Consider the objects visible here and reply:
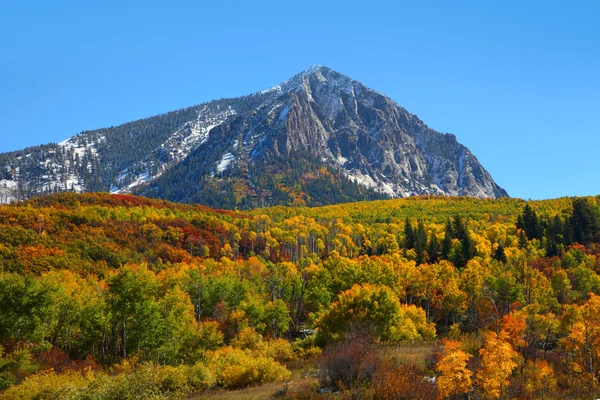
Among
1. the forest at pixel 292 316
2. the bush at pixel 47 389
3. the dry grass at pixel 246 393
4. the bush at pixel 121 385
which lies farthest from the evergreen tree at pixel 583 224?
the bush at pixel 47 389

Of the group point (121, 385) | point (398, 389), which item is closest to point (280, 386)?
point (121, 385)

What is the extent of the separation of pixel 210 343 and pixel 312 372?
15.8m

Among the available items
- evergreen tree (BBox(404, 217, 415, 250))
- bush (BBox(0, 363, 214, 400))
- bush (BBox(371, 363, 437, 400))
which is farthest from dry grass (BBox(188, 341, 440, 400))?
evergreen tree (BBox(404, 217, 415, 250))

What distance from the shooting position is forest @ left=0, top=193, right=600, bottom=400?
28.8 metres

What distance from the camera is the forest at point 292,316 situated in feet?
94.6

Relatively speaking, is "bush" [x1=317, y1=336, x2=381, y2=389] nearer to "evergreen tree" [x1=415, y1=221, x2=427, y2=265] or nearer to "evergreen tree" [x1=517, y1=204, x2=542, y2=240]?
"evergreen tree" [x1=415, y1=221, x2=427, y2=265]

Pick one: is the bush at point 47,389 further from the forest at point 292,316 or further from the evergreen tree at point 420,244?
the evergreen tree at point 420,244

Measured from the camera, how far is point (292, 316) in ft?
254

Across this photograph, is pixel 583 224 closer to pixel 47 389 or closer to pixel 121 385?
pixel 121 385

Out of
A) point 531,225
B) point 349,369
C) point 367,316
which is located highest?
point 531,225

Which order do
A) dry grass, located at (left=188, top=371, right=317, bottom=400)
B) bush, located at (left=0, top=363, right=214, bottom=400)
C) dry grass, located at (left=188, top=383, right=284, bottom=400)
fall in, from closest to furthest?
1. bush, located at (left=0, top=363, right=214, bottom=400)
2. dry grass, located at (left=188, top=383, right=284, bottom=400)
3. dry grass, located at (left=188, top=371, right=317, bottom=400)

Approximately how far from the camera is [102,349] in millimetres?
55031

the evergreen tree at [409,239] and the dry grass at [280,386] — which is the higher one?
the evergreen tree at [409,239]

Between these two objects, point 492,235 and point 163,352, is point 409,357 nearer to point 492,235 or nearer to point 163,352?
point 163,352
